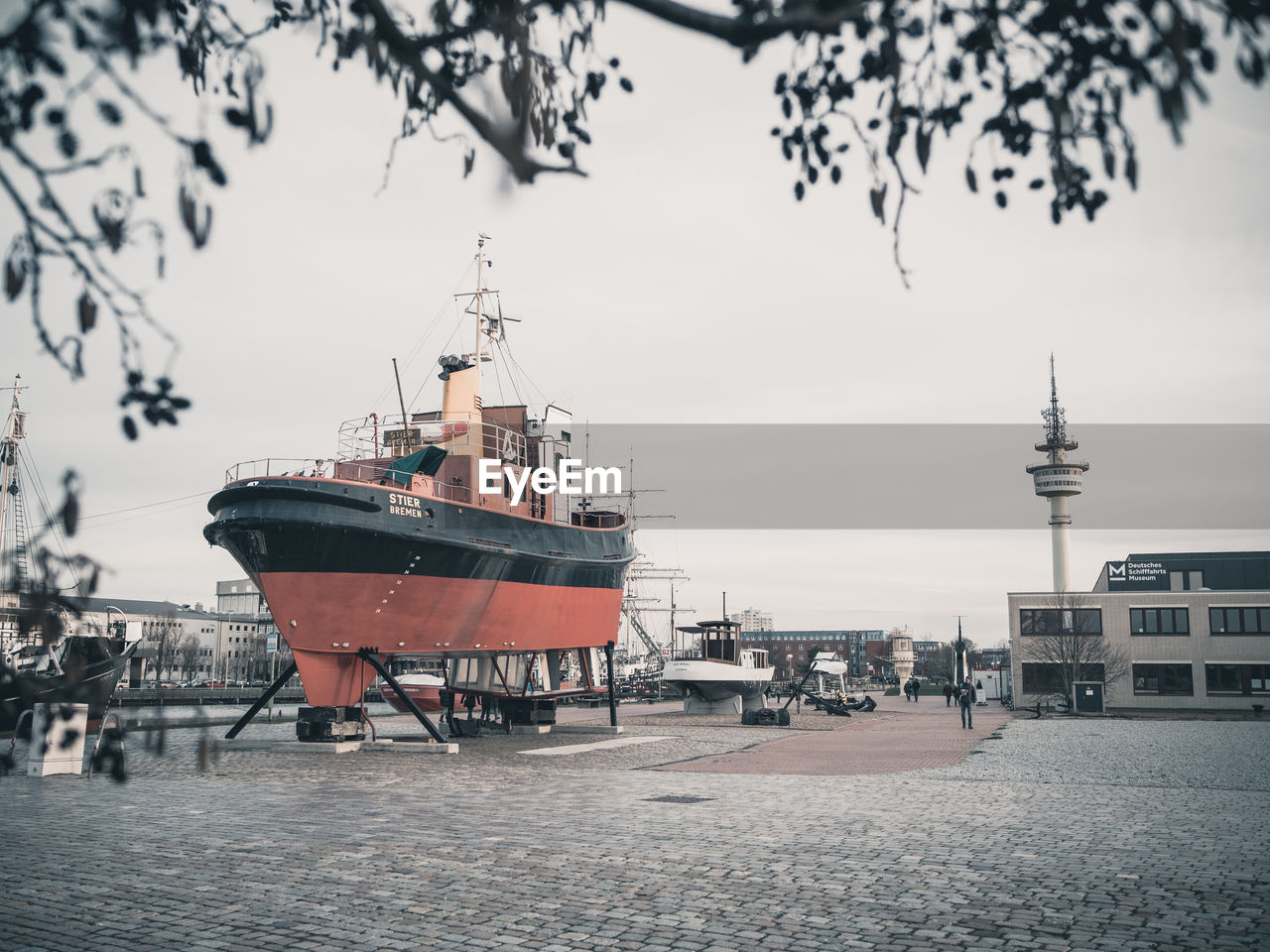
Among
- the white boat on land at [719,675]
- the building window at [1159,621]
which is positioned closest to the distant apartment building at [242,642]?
the white boat on land at [719,675]

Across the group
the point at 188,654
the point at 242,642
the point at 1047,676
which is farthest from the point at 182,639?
the point at 1047,676

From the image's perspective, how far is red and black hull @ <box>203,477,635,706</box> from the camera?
24.2 meters

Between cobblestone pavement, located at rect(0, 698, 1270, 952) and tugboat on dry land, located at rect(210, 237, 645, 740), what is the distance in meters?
5.59

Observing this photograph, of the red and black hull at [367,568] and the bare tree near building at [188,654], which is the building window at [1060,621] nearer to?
the red and black hull at [367,568]

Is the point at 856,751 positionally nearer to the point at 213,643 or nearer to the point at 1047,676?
the point at 1047,676

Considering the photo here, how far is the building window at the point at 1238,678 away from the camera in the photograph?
55.5 metres

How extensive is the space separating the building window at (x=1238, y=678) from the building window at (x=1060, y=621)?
6.32 m

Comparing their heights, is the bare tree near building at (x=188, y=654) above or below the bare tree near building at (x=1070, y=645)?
below

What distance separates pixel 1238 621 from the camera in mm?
56531

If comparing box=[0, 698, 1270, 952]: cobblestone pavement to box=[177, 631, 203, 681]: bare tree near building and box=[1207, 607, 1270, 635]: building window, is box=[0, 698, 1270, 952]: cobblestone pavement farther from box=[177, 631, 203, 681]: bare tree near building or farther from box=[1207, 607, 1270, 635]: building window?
box=[177, 631, 203, 681]: bare tree near building

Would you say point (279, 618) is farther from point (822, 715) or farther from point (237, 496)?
point (822, 715)

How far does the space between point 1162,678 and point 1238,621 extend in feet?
17.3

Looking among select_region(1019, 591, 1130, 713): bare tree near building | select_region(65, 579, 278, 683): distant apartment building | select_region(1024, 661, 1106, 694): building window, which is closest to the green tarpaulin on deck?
select_region(1019, 591, 1130, 713): bare tree near building

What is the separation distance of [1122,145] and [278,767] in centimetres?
2165
